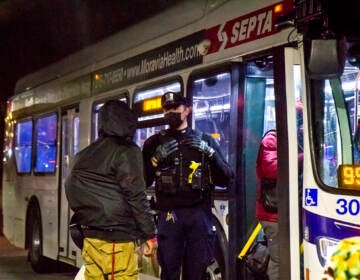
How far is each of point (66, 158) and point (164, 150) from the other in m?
3.95

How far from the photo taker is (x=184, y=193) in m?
5.47

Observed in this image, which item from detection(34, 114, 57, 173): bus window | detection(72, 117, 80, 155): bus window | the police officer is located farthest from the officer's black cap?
detection(34, 114, 57, 173): bus window

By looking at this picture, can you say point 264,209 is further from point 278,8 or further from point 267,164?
point 278,8

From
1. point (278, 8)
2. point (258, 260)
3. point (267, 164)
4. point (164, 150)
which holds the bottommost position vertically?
point (258, 260)

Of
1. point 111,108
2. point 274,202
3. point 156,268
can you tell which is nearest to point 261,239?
point 274,202

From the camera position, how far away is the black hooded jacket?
440 cm

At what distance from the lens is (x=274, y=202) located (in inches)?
203

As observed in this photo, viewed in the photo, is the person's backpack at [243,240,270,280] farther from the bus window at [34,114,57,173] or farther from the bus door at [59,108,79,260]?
the bus window at [34,114,57,173]

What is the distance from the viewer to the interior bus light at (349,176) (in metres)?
3.73

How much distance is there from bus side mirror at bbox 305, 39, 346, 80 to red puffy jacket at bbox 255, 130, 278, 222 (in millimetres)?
1485

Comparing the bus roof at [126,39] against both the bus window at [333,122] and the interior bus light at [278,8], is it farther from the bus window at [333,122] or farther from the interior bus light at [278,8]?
the bus window at [333,122]

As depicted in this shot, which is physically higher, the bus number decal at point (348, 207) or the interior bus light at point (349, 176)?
the interior bus light at point (349, 176)

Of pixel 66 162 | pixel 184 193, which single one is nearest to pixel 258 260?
pixel 184 193

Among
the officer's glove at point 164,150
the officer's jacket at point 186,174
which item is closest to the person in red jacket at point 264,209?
the officer's jacket at point 186,174
